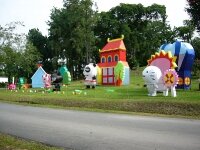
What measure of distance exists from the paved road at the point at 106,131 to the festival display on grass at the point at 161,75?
28.5ft

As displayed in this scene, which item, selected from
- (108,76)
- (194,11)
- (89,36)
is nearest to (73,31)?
(89,36)

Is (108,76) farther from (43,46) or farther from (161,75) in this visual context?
(43,46)

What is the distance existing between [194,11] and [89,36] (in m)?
40.7

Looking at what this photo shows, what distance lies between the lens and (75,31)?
193 ft

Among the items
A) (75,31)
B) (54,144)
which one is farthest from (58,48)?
(54,144)

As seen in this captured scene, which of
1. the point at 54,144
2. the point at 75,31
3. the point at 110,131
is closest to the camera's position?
the point at 54,144

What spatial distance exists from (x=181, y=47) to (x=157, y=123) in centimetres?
1782

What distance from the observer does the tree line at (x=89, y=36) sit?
58.4 metres

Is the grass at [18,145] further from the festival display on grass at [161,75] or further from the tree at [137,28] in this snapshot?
the tree at [137,28]

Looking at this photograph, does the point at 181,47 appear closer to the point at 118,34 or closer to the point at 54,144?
the point at 54,144

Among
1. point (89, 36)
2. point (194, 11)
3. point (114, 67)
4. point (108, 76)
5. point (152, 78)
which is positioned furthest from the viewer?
point (89, 36)

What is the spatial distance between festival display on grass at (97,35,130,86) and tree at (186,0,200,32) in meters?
21.2

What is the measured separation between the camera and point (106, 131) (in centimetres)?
1155

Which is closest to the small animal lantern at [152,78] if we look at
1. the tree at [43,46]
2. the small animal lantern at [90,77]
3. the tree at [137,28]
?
the small animal lantern at [90,77]
